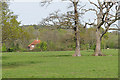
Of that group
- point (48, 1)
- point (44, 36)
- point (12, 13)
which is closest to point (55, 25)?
point (48, 1)

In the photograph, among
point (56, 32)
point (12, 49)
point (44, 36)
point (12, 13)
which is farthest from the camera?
point (12, 49)

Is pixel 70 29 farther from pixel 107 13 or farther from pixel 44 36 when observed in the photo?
pixel 44 36

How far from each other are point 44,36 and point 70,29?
16937 mm

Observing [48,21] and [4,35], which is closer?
[4,35]

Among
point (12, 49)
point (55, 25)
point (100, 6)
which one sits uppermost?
point (100, 6)

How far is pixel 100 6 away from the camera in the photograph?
45.5 meters

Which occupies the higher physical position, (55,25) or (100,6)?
(100,6)

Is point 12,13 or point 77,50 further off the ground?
point 12,13

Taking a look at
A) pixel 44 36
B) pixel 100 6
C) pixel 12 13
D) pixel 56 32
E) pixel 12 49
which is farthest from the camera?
pixel 12 49

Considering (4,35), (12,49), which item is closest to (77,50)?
(4,35)

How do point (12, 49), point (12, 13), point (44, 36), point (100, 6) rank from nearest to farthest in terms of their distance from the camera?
point (12, 13) → point (100, 6) → point (44, 36) → point (12, 49)

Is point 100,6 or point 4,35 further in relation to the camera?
point 100,6

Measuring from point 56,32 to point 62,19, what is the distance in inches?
201

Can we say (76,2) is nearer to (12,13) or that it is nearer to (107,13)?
(107,13)
